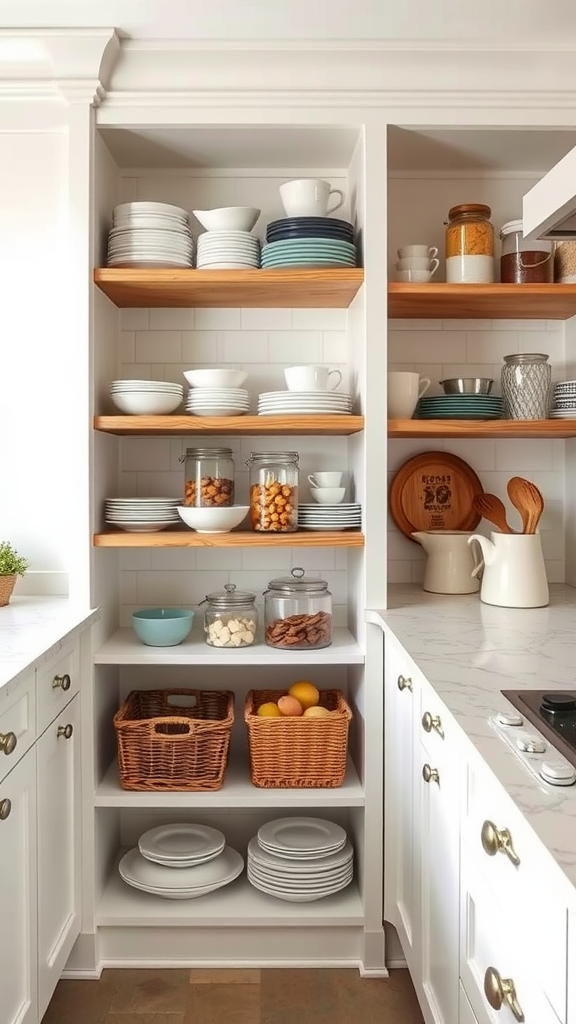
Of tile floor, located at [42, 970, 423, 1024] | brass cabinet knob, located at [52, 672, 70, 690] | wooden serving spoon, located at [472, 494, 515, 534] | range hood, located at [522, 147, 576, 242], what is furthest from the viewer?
wooden serving spoon, located at [472, 494, 515, 534]

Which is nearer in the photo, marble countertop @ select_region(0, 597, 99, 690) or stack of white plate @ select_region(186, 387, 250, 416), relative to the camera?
marble countertop @ select_region(0, 597, 99, 690)

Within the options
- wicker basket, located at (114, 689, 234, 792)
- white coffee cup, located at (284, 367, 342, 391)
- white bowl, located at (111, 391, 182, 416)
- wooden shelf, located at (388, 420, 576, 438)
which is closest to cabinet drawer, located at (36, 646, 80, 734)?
wicker basket, located at (114, 689, 234, 792)

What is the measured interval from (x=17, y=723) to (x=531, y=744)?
1.07m

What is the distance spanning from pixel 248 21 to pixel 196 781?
2.08m

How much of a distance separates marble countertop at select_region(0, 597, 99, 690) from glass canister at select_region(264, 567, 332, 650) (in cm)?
52

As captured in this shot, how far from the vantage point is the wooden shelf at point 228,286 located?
8.13ft

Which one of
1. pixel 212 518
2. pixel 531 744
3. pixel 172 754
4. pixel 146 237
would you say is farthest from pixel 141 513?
pixel 531 744

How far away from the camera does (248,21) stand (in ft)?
7.52

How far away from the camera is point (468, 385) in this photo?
2.67 metres

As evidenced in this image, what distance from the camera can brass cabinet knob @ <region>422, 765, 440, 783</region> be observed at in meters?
1.79

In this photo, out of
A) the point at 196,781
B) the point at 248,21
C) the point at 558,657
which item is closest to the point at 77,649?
the point at 196,781

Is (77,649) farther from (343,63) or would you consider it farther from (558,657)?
(343,63)

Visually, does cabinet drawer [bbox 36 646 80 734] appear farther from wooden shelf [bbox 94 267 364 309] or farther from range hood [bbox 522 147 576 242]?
range hood [bbox 522 147 576 242]

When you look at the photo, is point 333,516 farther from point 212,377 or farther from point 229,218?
point 229,218
